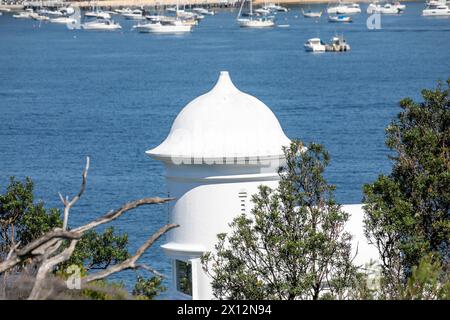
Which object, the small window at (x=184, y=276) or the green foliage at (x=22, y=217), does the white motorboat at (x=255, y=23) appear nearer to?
the green foliage at (x=22, y=217)

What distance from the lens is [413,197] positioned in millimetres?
19984

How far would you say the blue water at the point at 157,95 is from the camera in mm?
54438

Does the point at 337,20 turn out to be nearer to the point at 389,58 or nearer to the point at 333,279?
the point at 389,58

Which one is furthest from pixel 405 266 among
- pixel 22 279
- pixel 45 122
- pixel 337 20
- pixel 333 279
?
pixel 337 20

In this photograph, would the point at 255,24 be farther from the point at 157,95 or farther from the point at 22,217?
the point at 22,217

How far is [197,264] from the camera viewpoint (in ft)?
64.9

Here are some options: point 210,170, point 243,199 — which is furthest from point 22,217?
→ point 243,199

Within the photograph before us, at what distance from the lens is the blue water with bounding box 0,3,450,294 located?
5444 centimetres

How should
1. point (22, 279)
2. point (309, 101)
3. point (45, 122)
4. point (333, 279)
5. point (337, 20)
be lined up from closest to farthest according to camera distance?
point (22, 279), point (333, 279), point (45, 122), point (309, 101), point (337, 20)

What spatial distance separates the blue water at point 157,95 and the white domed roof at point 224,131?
47.1ft

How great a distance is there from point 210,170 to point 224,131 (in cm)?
70

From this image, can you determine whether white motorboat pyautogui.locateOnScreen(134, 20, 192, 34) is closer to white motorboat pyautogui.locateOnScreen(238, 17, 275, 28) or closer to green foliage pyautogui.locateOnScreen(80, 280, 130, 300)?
white motorboat pyautogui.locateOnScreen(238, 17, 275, 28)

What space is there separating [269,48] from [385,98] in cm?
5949

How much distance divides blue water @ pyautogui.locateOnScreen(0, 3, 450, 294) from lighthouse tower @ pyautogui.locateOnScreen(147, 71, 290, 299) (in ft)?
47.0
